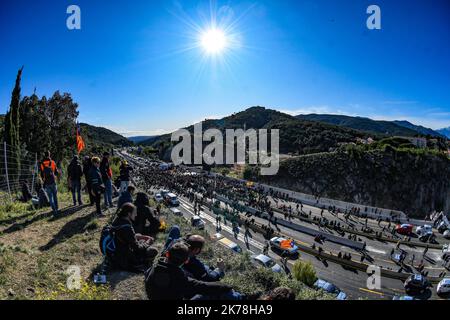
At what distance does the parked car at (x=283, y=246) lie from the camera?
2178 centimetres

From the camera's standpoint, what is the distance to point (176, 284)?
3.24 m

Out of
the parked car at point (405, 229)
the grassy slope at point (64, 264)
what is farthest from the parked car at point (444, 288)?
the grassy slope at point (64, 264)

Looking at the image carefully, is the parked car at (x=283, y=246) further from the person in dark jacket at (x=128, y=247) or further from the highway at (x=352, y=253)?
the person in dark jacket at (x=128, y=247)

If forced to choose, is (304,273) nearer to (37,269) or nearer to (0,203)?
(37,269)

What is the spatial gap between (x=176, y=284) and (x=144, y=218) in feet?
11.7

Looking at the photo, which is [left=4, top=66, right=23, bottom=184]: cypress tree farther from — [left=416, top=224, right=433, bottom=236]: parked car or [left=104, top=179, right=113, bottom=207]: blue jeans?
[left=416, top=224, right=433, bottom=236]: parked car

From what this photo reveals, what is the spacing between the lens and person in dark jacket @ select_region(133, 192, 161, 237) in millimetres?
6410

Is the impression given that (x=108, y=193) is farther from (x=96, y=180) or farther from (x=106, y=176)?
(x=96, y=180)

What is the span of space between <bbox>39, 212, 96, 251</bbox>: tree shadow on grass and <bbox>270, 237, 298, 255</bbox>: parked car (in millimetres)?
16774

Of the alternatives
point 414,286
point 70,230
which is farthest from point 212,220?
point 70,230

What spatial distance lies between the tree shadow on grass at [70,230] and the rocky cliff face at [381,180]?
5506 cm

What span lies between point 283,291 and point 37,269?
13.6 feet

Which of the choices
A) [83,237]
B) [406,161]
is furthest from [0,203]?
[406,161]

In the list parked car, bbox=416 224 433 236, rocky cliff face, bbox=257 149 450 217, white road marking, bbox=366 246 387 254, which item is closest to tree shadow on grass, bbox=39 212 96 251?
white road marking, bbox=366 246 387 254
